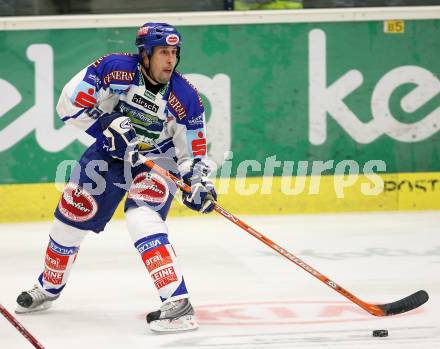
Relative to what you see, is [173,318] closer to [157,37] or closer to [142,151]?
[142,151]

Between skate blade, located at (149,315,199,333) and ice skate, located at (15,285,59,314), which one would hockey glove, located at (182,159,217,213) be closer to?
skate blade, located at (149,315,199,333)

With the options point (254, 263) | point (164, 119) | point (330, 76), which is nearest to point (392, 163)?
point (330, 76)

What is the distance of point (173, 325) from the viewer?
448 centimetres

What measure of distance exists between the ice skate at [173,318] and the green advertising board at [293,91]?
3.37 metres

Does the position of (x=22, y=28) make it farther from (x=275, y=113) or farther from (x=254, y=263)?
(x=254, y=263)

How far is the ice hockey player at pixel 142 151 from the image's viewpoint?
4.56m

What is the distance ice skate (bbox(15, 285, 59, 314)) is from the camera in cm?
493

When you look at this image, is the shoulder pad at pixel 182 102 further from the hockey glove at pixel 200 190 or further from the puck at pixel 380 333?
the puck at pixel 380 333

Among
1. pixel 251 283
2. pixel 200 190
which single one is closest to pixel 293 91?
pixel 251 283

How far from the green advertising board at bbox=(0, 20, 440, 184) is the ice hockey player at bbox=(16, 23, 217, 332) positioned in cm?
286

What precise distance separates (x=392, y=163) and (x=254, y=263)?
2221mm

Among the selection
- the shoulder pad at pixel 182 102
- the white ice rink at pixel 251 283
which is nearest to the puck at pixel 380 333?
the white ice rink at pixel 251 283

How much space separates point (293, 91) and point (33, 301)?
354cm

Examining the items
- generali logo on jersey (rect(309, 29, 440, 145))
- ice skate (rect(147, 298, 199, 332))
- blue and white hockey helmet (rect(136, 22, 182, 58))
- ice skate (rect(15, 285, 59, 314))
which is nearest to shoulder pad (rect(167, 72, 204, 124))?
blue and white hockey helmet (rect(136, 22, 182, 58))
